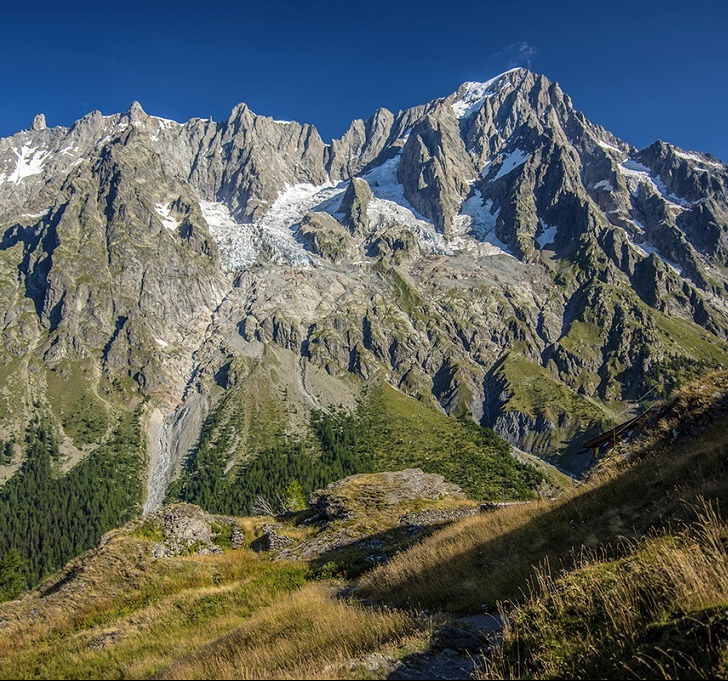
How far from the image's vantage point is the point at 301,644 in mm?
8508

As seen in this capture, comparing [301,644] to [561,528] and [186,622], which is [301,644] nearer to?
[186,622]

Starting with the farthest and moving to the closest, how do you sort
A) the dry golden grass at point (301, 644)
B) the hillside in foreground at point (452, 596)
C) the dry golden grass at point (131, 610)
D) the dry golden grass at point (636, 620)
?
the dry golden grass at point (131, 610) < the dry golden grass at point (301, 644) < the hillside in foreground at point (452, 596) < the dry golden grass at point (636, 620)

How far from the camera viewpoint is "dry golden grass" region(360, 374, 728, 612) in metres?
10.6

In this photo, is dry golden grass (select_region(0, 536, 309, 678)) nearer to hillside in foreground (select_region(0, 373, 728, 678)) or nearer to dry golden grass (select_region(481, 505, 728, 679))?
hillside in foreground (select_region(0, 373, 728, 678))

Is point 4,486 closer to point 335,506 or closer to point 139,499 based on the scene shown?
point 139,499

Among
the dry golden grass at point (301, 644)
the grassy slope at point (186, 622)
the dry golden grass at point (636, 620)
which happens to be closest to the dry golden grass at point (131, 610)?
the grassy slope at point (186, 622)

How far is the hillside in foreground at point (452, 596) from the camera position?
A: 21.2 ft

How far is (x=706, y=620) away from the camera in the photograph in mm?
5426

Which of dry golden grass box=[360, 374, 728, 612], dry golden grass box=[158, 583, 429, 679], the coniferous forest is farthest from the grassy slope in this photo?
the coniferous forest

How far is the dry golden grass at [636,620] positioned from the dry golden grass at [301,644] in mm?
2244

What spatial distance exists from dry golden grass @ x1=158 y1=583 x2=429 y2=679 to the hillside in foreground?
0.05 meters

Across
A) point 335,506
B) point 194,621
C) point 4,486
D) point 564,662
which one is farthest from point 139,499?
point 564,662

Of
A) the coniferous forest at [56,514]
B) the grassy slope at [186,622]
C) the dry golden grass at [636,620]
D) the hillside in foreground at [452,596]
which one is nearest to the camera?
the dry golden grass at [636,620]

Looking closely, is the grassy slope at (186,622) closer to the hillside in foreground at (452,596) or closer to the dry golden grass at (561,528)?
the hillside in foreground at (452,596)
